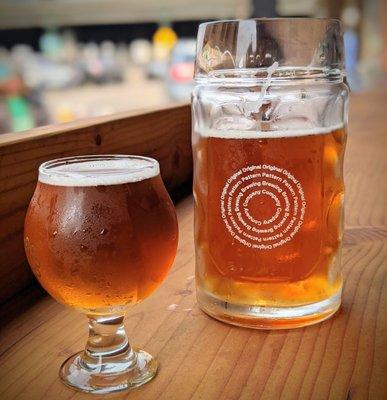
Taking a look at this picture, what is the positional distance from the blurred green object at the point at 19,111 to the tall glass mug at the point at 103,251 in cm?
581

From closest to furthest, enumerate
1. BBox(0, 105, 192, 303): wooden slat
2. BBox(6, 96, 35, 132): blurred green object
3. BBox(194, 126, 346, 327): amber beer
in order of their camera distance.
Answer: BBox(194, 126, 346, 327): amber beer
BBox(0, 105, 192, 303): wooden slat
BBox(6, 96, 35, 132): blurred green object

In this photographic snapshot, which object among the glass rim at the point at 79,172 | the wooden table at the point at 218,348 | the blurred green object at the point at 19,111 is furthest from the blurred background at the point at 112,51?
the glass rim at the point at 79,172

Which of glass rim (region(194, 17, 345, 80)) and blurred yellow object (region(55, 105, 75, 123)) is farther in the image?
blurred yellow object (region(55, 105, 75, 123))

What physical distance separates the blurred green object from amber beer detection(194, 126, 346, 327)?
5.75 meters

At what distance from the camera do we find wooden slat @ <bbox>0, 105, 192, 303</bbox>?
2.88 feet

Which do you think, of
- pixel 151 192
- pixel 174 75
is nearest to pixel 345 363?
pixel 151 192

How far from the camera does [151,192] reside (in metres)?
0.69

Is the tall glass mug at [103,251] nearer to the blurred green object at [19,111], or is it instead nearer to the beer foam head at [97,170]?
the beer foam head at [97,170]

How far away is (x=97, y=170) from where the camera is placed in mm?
734

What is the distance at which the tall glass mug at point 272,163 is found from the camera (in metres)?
0.75

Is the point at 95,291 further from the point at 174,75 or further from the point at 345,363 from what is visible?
the point at 174,75

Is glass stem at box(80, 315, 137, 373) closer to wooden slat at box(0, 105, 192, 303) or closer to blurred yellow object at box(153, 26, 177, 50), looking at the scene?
wooden slat at box(0, 105, 192, 303)

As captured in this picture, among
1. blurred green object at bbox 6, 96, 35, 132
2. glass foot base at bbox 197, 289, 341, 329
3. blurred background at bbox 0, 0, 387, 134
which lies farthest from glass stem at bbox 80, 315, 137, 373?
blurred green object at bbox 6, 96, 35, 132

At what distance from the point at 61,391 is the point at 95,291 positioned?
0.10 metres
